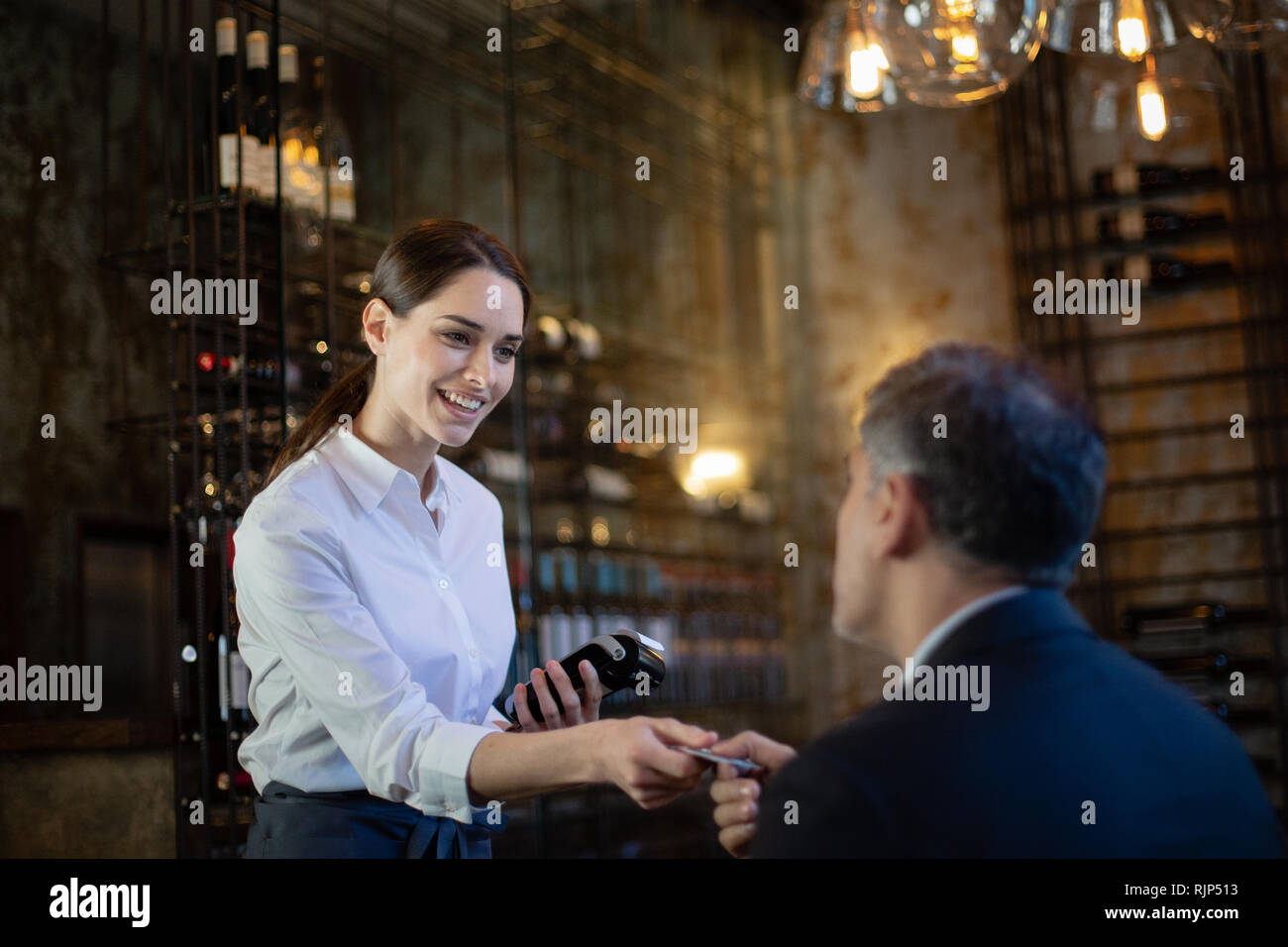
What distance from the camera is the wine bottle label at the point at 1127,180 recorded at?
6.21 metres

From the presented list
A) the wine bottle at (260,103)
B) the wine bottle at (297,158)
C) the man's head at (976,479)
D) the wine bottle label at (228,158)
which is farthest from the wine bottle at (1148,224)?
the man's head at (976,479)

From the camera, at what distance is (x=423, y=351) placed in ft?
5.41

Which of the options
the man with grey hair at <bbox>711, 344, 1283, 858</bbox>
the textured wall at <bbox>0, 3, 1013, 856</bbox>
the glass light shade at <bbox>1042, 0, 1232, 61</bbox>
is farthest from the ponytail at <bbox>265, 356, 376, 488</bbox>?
the textured wall at <bbox>0, 3, 1013, 856</bbox>

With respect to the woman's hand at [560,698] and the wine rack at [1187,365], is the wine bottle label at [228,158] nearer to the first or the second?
the woman's hand at [560,698]

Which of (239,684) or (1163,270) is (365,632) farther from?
(1163,270)

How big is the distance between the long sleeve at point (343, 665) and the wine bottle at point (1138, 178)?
5577 mm

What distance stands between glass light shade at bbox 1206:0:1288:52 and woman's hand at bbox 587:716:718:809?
2.41m

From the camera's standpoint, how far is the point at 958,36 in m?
2.90

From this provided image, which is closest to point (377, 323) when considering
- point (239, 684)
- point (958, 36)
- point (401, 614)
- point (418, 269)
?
point (418, 269)

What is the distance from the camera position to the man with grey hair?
3.26 feet

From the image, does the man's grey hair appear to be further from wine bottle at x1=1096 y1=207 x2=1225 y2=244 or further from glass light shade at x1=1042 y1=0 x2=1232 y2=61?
wine bottle at x1=1096 y1=207 x2=1225 y2=244

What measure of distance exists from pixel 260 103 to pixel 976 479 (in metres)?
3.06

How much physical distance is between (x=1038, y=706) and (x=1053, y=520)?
189mm
